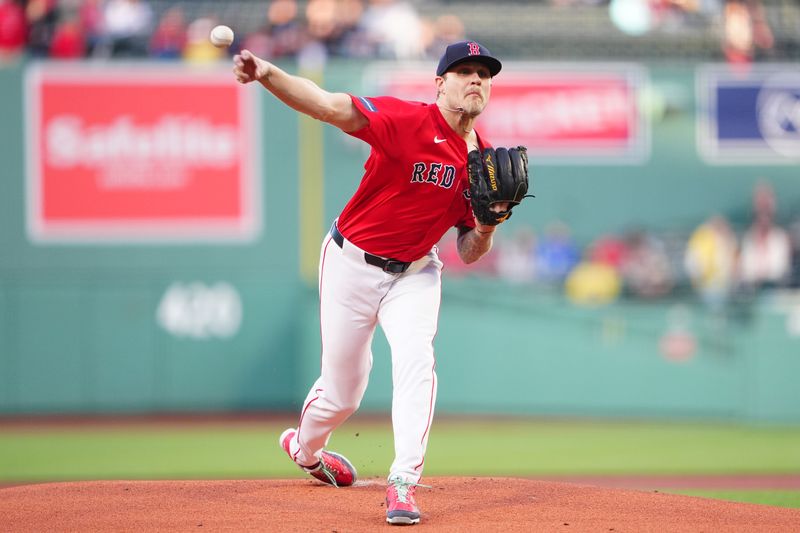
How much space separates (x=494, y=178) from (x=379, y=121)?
0.57 meters

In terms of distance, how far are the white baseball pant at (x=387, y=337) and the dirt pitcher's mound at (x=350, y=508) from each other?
36 centimetres

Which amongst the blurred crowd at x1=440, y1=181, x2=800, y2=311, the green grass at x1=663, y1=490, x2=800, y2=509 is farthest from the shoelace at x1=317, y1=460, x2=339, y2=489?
the blurred crowd at x1=440, y1=181, x2=800, y2=311

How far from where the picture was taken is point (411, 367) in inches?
197

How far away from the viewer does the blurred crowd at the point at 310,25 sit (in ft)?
45.8

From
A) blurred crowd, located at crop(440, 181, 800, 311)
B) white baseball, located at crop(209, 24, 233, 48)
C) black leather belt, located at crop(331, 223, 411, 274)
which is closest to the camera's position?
white baseball, located at crop(209, 24, 233, 48)

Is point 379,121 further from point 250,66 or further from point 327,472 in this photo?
point 327,472

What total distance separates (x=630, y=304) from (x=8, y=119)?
800cm

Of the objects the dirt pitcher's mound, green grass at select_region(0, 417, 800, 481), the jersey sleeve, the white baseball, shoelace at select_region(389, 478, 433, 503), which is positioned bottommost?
green grass at select_region(0, 417, 800, 481)

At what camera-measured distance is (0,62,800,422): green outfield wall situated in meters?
12.5

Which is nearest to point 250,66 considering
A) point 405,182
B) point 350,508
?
point 405,182

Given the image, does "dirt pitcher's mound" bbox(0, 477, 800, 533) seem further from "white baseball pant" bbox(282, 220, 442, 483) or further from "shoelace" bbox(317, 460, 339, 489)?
"white baseball pant" bbox(282, 220, 442, 483)

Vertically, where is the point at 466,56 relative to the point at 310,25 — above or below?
below

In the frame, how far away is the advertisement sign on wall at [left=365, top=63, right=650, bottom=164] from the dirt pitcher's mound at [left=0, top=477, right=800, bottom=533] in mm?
8872

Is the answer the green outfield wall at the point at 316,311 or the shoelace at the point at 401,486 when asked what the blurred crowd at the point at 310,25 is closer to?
Answer: the green outfield wall at the point at 316,311
